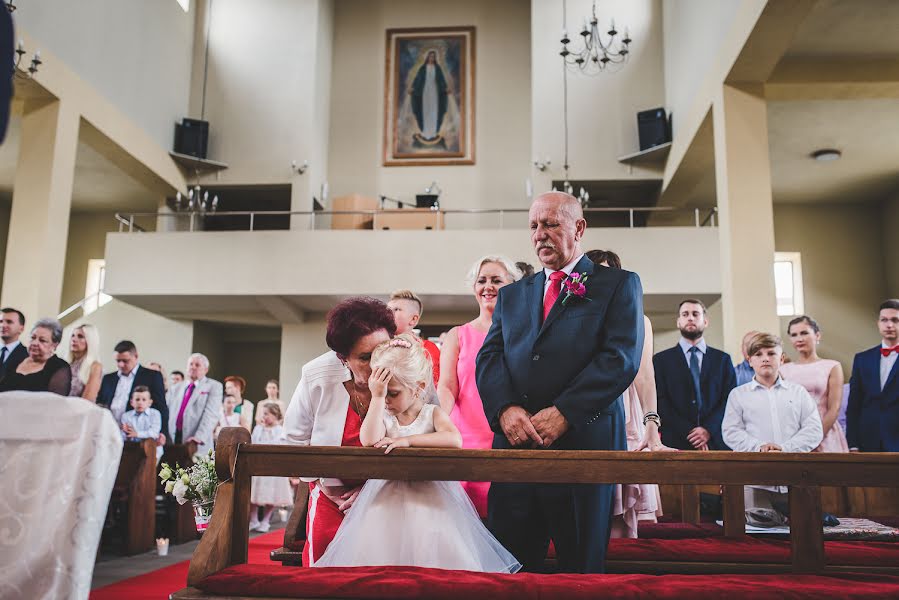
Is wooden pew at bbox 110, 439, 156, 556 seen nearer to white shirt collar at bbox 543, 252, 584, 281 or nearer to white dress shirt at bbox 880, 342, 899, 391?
white shirt collar at bbox 543, 252, 584, 281

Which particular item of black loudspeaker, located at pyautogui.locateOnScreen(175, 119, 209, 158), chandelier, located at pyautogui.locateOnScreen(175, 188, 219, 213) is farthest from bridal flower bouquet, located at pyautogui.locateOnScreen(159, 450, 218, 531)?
black loudspeaker, located at pyautogui.locateOnScreen(175, 119, 209, 158)

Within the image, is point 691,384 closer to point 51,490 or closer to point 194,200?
point 51,490

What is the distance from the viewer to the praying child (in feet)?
20.2

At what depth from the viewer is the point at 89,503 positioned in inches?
83.0

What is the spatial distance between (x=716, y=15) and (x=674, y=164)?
299 centimetres

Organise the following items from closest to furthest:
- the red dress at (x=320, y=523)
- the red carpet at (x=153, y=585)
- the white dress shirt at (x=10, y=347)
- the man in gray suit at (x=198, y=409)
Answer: the red dress at (x=320, y=523) → the red carpet at (x=153, y=585) → the white dress shirt at (x=10, y=347) → the man in gray suit at (x=198, y=409)

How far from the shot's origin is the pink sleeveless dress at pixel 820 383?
16.8 ft

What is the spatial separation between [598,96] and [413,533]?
12.3 meters

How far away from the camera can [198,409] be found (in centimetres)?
728

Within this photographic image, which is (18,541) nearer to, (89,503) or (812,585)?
(89,503)

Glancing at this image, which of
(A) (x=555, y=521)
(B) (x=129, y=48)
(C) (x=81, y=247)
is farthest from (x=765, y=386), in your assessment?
(C) (x=81, y=247)

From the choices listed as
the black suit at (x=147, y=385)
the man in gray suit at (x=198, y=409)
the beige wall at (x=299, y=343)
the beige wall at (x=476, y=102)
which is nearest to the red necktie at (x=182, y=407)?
the man in gray suit at (x=198, y=409)

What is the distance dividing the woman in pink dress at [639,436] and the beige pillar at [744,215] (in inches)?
201

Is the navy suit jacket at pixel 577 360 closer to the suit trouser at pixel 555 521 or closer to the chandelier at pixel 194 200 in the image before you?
the suit trouser at pixel 555 521
